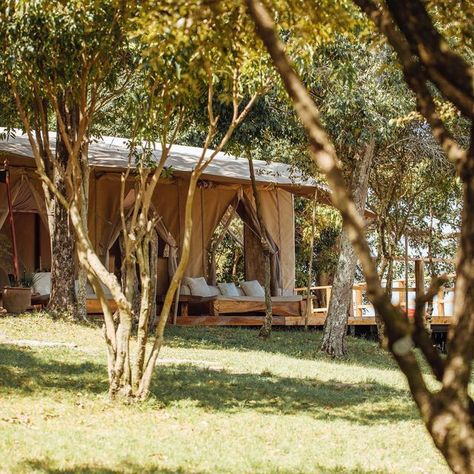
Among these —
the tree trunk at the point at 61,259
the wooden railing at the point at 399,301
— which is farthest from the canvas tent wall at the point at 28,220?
the wooden railing at the point at 399,301

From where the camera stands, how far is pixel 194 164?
766 inches

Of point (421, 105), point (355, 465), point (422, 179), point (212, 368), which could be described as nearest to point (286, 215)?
point (422, 179)

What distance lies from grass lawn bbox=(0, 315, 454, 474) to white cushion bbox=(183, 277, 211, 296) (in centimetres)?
634

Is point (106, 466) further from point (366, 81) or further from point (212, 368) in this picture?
point (366, 81)

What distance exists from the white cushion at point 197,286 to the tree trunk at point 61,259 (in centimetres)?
387

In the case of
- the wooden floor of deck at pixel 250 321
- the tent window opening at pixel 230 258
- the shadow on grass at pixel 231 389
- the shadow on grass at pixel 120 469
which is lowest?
the shadow on grass at pixel 120 469

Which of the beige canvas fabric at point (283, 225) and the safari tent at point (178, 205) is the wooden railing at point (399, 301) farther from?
the safari tent at point (178, 205)

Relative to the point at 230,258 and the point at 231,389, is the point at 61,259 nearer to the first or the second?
the point at 231,389

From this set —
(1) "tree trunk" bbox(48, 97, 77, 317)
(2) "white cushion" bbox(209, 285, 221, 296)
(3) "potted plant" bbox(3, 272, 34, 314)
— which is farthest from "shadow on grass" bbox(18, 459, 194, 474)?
(2) "white cushion" bbox(209, 285, 221, 296)

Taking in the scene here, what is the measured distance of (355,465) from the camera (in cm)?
665

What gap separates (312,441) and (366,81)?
873 centimetres

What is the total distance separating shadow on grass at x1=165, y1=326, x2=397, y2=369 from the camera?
14.8 m

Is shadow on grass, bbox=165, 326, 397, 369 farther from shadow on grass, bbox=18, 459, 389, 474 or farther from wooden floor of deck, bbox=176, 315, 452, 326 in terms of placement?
shadow on grass, bbox=18, 459, 389, 474

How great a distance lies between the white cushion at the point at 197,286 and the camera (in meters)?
19.4
